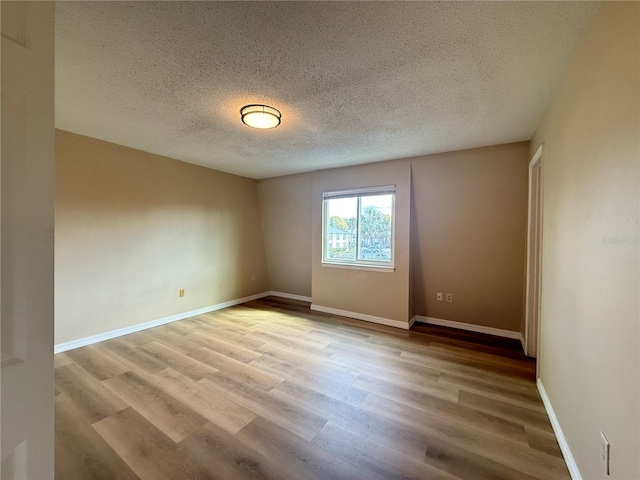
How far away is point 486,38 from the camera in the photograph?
1.42m

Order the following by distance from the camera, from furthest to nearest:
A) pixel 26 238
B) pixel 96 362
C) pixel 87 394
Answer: pixel 96 362 < pixel 87 394 < pixel 26 238

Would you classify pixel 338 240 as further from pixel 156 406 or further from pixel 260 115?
pixel 156 406

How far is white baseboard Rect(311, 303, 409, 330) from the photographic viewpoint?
3607 millimetres

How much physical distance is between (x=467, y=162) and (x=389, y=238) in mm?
1361

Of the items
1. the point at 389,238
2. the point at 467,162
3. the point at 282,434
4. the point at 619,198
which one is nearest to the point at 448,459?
the point at 282,434

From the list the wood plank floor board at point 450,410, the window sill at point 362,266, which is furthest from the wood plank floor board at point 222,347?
the window sill at point 362,266

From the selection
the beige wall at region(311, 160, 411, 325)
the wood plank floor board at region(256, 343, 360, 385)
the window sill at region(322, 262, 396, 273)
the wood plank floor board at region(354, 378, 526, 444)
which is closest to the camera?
the wood plank floor board at region(354, 378, 526, 444)

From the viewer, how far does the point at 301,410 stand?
6.32 ft

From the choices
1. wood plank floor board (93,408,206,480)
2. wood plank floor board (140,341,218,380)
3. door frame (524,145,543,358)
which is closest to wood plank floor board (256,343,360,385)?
wood plank floor board (140,341,218,380)

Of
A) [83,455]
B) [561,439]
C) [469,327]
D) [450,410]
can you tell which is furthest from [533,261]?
[83,455]

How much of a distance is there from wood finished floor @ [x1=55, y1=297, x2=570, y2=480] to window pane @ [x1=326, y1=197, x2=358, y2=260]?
145 centimetres

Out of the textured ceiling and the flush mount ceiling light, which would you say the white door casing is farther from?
the flush mount ceiling light

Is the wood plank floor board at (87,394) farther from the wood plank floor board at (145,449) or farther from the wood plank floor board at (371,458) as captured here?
the wood plank floor board at (371,458)

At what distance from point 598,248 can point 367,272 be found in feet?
A: 9.05
